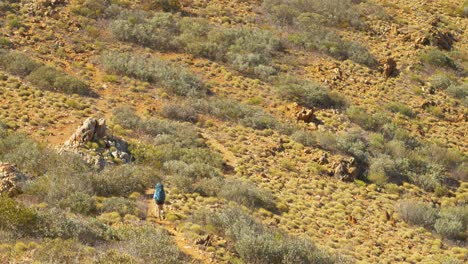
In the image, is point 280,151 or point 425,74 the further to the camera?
point 425,74

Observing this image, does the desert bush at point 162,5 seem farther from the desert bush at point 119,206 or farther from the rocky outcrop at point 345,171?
the desert bush at point 119,206

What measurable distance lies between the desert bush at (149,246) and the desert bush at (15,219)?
7.51 ft

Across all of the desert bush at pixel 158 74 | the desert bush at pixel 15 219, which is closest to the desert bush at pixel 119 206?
the desert bush at pixel 15 219

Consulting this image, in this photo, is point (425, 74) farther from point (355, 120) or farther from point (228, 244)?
point (228, 244)

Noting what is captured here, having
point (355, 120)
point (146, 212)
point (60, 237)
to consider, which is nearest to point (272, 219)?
point (146, 212)

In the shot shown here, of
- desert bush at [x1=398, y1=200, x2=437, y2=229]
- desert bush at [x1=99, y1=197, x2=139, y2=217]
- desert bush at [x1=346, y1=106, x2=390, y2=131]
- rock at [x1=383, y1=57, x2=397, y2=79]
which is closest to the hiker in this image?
desert bush at [x1=99, y1=197, x2=139, y2=217]

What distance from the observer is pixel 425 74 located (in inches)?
1199

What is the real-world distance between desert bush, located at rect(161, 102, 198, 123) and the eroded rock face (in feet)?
29.0

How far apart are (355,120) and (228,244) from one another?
13382mm

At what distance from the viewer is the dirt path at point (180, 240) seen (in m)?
13.3

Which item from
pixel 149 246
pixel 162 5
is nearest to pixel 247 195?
pixel 149 246

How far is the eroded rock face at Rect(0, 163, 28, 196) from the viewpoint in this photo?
567 inches

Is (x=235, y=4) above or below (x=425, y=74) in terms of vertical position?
above

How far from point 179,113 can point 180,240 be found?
10.00 m
